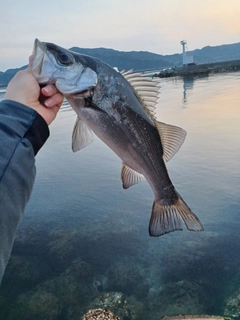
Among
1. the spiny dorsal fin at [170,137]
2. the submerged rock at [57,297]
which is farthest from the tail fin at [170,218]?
the submerged rock at [57,297]

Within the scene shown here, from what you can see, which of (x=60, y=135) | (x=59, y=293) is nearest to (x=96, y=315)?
(x=59, y=293)

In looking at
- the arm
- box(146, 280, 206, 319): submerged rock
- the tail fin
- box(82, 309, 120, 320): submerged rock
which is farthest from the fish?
box(146, 280, 206, 319): submerged rock

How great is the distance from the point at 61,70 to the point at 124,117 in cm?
47

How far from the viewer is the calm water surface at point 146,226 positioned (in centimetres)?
400

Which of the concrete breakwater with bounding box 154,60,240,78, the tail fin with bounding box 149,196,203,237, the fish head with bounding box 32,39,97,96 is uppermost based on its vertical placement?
the concrete breakwater with bounding box 154,60,240,78

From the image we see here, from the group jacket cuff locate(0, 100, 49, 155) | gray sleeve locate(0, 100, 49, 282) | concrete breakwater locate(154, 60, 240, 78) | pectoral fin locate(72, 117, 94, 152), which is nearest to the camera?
gray sleeve locate(0, 100, 49, 282)

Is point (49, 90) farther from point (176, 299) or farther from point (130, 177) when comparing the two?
point (176, 299)

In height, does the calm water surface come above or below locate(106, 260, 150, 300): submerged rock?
above

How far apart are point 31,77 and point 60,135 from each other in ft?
39.8

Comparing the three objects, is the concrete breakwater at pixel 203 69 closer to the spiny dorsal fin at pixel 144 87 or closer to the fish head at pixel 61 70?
the spiny dorsal fin at pixel 144 87

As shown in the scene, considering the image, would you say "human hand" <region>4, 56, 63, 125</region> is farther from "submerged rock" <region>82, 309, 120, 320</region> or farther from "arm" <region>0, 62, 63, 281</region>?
"submerged rock" <region>82, 309, 120, 320</region>

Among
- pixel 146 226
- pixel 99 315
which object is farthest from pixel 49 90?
pixel 146 226

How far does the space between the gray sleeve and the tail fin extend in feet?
3.09

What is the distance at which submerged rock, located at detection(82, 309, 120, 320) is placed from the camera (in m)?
3.36
